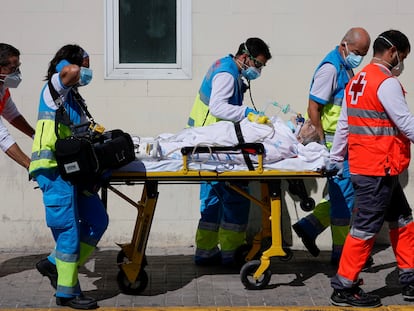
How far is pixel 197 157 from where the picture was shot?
22.9ft

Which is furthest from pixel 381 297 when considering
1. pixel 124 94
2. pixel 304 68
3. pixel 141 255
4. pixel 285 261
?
pixel 124 94

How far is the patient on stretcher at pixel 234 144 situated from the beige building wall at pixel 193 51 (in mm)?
1373

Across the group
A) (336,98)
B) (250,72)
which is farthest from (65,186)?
(336,98)

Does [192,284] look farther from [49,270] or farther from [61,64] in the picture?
[61,64]

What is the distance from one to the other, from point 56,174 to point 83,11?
2.24 m

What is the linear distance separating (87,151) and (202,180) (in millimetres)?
914

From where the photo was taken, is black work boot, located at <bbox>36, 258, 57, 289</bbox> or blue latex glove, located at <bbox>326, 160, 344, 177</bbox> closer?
blue latex glove, located at <bbox>326, 160, 344, 177</bbox>

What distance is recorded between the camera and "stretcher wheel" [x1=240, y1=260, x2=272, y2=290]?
7254mm

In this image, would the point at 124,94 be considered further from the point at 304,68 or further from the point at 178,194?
the point at 304,68

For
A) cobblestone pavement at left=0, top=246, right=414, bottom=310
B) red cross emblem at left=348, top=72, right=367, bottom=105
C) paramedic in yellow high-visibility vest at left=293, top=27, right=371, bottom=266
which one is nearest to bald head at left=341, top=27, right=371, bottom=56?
paramedic in yellow high-visibility vest at left=293, top=27, right=371, bottom=266

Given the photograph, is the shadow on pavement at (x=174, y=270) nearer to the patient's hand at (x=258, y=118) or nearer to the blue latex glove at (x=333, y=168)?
the blue latex glove at (x=333, y=168)

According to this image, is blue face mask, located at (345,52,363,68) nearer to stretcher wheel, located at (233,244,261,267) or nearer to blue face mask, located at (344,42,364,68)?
blue face mask, located at (344,42,364,68)

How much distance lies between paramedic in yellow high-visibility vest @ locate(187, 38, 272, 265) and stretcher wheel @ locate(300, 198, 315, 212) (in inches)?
19.9

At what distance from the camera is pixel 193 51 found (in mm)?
8500
